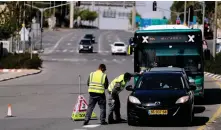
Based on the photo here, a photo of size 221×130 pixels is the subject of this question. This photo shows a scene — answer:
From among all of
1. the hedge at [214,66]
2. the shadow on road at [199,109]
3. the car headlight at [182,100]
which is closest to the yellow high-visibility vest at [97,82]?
the car headlight at [182,100]

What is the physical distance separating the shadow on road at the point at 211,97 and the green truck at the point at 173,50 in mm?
1010

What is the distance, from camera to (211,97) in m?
24.8

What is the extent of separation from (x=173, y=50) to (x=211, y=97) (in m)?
3.92

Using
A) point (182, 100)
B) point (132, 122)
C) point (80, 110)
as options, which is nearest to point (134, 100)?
point (132, 122)

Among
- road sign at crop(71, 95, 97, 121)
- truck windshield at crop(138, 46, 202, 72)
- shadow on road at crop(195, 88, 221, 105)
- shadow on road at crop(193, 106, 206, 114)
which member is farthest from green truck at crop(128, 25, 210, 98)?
road sign at crop(71, 95, 97, 121)

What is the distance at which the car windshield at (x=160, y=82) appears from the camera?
1633cm

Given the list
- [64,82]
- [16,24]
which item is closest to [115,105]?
[64,82]

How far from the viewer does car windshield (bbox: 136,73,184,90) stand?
53.6 feet

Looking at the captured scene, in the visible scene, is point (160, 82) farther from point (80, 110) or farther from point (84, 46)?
point (84, 46)

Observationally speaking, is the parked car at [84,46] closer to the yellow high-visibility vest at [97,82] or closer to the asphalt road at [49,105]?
the asphalt road at [49,105]

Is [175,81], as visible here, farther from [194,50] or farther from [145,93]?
[194,50]

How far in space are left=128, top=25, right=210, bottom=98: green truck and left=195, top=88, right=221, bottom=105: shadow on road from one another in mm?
1010

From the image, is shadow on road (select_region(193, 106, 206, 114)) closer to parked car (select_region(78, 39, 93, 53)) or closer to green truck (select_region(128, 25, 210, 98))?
green truck (select_region(128, 25, 210, 98))

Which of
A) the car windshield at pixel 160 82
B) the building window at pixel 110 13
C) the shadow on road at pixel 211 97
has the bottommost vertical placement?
the shadow on road at pixel 211 97
